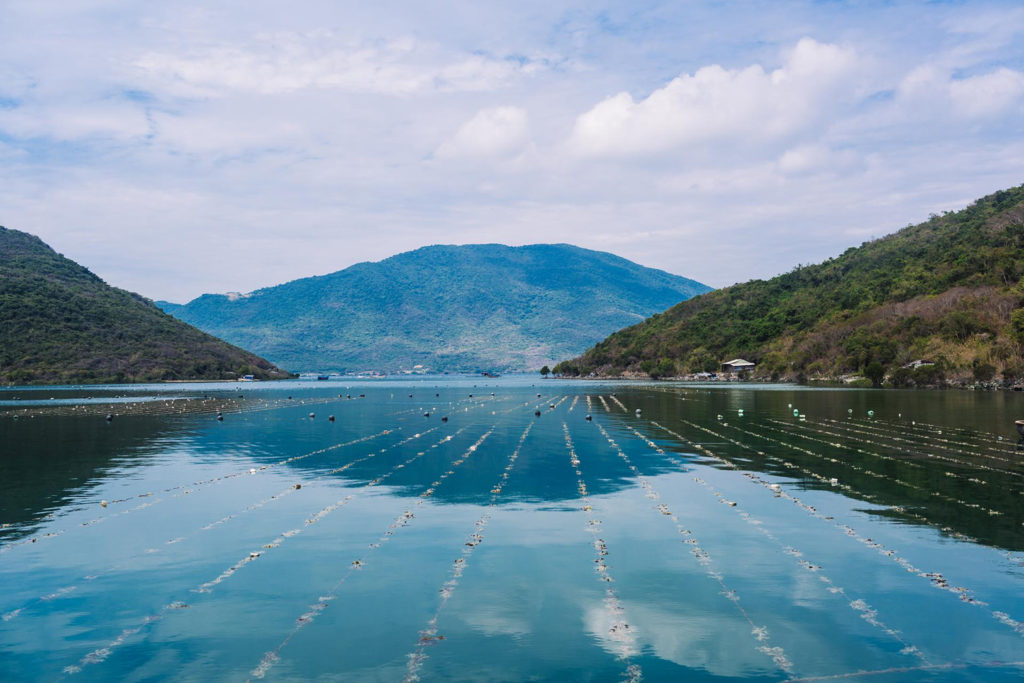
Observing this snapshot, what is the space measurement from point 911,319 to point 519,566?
126938 millimetres

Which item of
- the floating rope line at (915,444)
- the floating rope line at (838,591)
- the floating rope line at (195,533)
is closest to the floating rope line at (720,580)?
the floating rope line at (838,591)

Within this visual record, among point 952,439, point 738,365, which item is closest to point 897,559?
point 952,439

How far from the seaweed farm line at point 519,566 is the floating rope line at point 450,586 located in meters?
0.05

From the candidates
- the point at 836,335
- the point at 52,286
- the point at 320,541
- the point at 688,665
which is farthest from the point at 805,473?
the point at 52,286

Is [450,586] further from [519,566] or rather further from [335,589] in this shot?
[335,589]

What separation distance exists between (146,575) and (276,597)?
10.7ft

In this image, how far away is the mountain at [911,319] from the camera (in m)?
105

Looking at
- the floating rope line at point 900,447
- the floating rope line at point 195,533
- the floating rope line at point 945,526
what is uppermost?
the floating rope line at point 900,447

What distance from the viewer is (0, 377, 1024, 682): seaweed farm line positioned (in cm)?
1051

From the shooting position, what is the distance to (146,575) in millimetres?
Answer: 14883

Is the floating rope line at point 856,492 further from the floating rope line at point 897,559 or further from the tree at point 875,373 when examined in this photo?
the tree at point 875,373

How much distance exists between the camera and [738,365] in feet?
548

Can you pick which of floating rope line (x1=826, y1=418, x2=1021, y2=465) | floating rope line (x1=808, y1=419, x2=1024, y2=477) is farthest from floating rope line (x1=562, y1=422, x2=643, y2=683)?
floating rope line (x1=826, y1=418, x2=1021, y2=465)

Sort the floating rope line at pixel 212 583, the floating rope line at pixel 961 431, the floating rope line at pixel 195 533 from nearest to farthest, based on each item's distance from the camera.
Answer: the floating rope line at pixel 212 583 < the floating rope line at pixel 195 533 < the floating rope line at pixel 961 431
